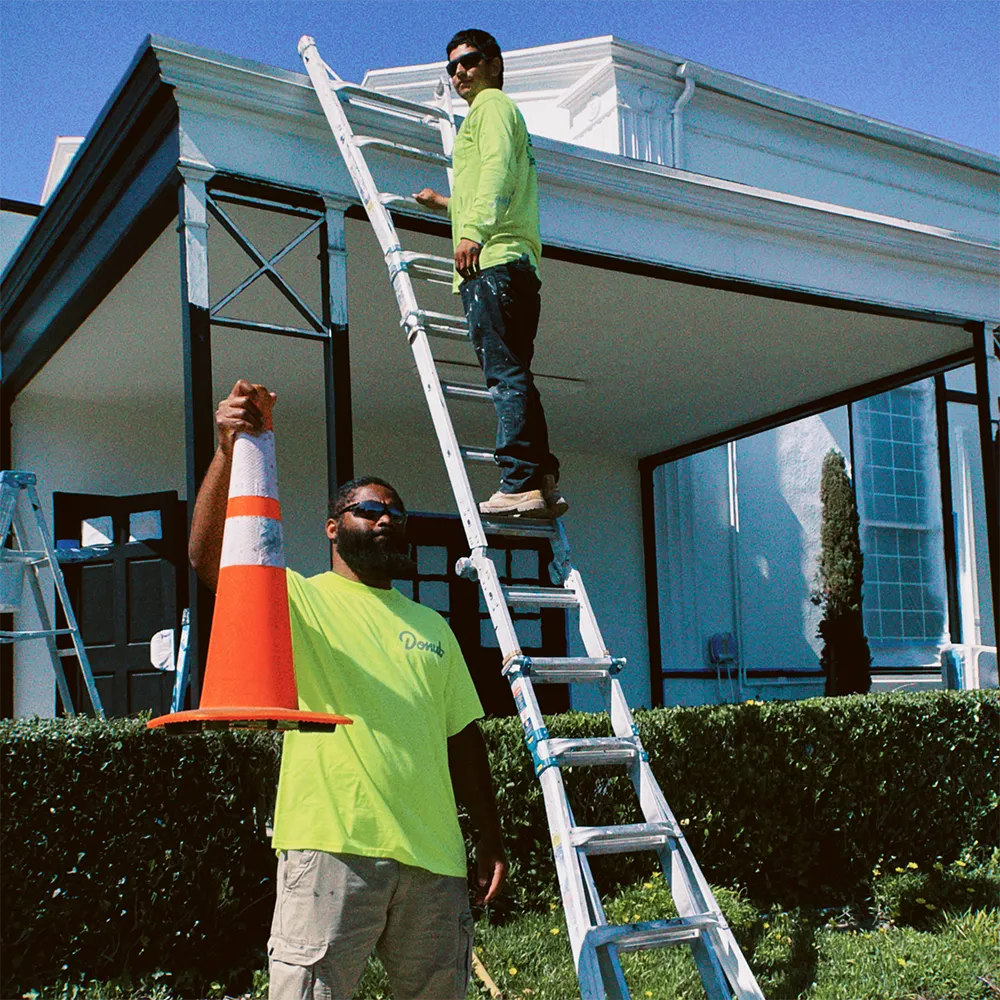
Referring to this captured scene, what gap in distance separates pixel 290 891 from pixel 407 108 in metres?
4.44

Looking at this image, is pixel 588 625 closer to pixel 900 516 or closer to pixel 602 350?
pixel 602 350

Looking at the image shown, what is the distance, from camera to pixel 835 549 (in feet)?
42.9

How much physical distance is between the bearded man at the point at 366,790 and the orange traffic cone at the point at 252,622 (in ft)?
0.31

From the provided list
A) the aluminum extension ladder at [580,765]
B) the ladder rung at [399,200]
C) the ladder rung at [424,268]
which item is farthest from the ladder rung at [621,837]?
the ladder rung at [399,200]

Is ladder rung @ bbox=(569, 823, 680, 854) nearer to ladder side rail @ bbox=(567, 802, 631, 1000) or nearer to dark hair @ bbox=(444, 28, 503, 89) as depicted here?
ladder side rail @ bbox=(567, 802, 631, 1000)

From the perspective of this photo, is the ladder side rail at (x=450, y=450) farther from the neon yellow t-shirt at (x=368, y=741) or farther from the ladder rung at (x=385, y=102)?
the ladder rung at (x=385, y=102)

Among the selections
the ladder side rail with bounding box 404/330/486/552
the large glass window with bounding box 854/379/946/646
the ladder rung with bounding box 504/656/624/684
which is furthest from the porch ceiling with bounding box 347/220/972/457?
the ladder rung with bounding box 504/656/624/684

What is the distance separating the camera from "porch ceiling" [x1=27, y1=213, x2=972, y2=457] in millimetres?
7391

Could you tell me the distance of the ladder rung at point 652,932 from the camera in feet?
10.2

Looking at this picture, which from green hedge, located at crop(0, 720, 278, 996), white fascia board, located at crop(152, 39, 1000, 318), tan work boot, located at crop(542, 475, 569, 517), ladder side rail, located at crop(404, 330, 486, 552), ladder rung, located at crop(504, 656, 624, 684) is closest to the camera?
ladder rung, located at crop(504, 656, 624, 684)

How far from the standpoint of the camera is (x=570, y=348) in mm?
9062

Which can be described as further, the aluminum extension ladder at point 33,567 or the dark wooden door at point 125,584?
the dark wooden door at point 125,584

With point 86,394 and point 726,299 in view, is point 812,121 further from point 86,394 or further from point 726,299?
point 86,394

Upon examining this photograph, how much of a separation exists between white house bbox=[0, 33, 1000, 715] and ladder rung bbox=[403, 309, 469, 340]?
0.93 meters
